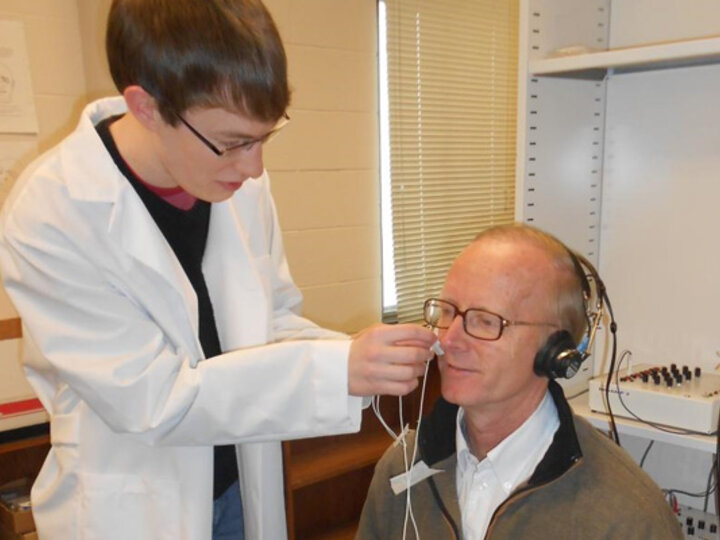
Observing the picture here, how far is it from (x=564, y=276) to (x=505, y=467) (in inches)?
14.1

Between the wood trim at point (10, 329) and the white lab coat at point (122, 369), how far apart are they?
1092 mm

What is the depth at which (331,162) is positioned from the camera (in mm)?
2836

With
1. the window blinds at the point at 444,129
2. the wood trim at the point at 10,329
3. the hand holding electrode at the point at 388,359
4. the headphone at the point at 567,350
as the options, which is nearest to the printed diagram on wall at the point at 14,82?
the wood trim at the point at 10,329

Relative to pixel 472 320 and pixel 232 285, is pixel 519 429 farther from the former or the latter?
pixel 232 285

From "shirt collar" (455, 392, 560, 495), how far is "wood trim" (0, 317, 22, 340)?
1599 mm

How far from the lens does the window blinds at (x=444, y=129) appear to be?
3.08 m

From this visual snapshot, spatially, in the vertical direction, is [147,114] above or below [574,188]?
above

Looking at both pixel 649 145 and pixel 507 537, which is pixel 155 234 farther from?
pixel 649 145

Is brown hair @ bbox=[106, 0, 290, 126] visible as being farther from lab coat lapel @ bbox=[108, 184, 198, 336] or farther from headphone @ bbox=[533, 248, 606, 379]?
headphone @ bbox=[533, 248, 606, 379]

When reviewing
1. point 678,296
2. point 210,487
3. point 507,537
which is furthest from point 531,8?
point 210,487

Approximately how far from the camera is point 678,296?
1572mm

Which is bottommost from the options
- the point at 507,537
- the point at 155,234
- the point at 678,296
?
the point at 507,537

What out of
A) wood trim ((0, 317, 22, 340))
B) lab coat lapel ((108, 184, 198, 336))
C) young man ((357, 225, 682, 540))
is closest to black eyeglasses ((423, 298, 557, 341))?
young man ((357, 225, 682, 540))

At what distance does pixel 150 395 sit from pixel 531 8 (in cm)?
105
